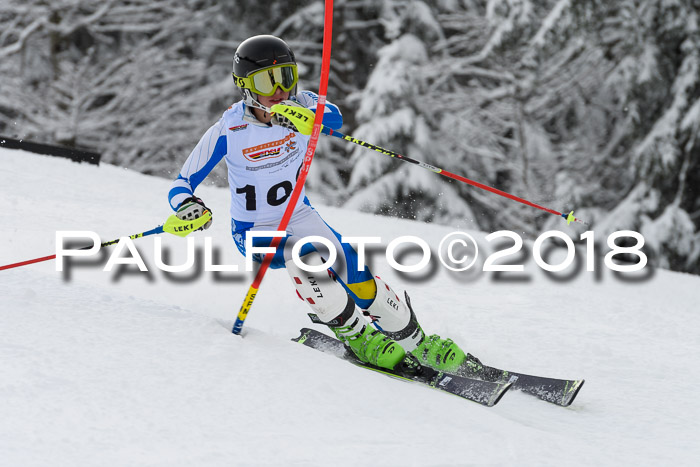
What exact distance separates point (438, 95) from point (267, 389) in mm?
13687

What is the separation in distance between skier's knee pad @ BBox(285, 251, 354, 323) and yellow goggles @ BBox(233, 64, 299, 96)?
781 mm

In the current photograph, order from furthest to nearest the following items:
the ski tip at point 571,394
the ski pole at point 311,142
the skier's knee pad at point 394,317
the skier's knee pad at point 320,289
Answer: the skier's knee pad at point 394,317 < the ski tip at point 571,394 < the skier's knee pad at point 320,289 < the ski pole at point 311,142

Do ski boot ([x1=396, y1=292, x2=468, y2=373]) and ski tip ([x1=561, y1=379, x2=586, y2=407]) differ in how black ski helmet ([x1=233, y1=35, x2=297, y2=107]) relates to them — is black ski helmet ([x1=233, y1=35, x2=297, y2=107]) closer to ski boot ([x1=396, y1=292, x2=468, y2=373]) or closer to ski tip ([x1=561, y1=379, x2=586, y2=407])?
ski boot ([x1=396, y1=292, x2=468, y2=373])

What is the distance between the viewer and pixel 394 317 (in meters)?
3.78

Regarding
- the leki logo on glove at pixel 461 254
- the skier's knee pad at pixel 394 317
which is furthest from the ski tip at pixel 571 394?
the leki logo on glove at pixel 461 254

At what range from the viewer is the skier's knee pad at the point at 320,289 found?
349cm

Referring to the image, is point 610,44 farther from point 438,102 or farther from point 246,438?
point 246,438

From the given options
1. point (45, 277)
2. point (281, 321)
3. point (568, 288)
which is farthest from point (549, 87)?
point (45, 277)

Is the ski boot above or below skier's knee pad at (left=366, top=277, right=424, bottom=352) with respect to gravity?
below

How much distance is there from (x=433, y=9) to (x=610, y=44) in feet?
12.2

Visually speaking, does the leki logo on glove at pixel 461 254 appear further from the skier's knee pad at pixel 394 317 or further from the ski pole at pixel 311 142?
the ski pole at pixel 311 142

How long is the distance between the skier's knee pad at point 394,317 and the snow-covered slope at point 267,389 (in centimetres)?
55

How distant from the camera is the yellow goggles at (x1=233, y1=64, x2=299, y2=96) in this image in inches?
138

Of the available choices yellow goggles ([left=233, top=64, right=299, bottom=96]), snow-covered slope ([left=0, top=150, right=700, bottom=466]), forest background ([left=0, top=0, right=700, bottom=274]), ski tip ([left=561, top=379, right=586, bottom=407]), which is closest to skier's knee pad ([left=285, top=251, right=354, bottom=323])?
snow-covered slope ([left=0, top=150, right=700, bottom=466])
